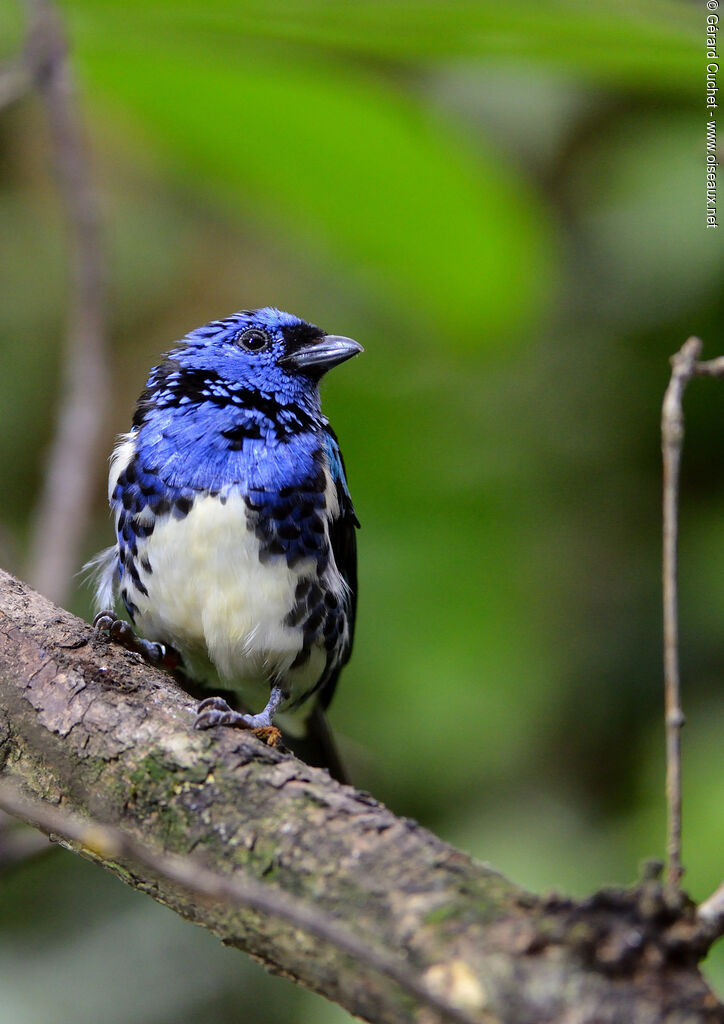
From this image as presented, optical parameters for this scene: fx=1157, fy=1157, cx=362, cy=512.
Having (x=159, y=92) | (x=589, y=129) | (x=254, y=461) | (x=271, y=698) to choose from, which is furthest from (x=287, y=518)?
(x=589, y=129)

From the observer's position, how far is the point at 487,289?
4.12m

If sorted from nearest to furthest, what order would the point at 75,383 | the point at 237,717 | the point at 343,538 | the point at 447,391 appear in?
the point at 237,717 → the point at 343,538 → the point at 75,383 → the point at 447,391

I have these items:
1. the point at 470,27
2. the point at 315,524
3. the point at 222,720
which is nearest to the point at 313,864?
the point at 222,720

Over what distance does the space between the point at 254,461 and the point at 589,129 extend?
2.51 metres

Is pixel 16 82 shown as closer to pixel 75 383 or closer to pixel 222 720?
pixel 75 383

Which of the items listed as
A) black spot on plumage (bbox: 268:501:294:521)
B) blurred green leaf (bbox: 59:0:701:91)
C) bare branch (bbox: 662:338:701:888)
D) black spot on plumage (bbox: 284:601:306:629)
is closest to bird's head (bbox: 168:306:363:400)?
black spot on plumage (bbox: 268:501:294:521)

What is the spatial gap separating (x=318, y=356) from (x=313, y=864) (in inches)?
82.6

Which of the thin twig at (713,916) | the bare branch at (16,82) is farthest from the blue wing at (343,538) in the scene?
the thin twig at (713,916)

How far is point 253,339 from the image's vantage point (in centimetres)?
360

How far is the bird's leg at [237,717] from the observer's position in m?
2.12

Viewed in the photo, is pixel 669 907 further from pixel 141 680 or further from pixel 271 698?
pixel 271 698

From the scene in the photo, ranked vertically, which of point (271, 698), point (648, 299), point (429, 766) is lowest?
point (429, 766)

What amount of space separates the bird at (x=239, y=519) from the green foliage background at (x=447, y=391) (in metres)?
0.63

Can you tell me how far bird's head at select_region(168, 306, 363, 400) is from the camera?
11.6 feet
